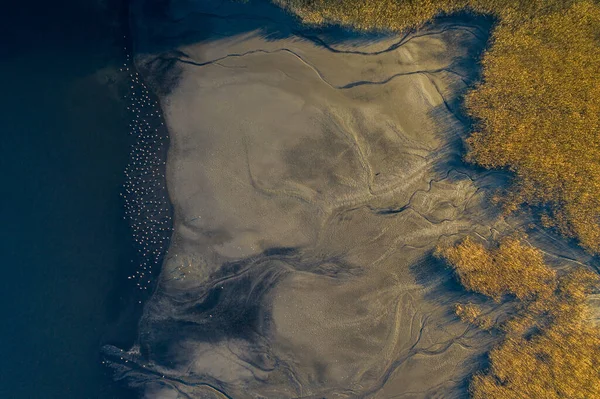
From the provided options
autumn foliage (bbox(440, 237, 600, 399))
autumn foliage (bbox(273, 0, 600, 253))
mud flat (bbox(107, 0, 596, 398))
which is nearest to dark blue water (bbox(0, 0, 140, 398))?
mud flat (bbox(107, 0, 596, 398))

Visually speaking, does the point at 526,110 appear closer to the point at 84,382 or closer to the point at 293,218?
the point at 293,218

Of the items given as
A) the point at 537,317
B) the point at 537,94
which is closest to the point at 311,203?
the point at 537,94

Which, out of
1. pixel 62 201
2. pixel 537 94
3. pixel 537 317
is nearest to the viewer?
pixel 537 94

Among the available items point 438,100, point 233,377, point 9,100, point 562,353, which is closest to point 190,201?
point 233,377

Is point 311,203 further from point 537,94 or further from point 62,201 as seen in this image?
point 62,201

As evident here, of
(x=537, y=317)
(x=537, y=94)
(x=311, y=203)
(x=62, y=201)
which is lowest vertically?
(x=537, y=317)

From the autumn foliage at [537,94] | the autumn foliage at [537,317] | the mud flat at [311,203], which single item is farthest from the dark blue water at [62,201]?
the autumn foliage at [537,317]

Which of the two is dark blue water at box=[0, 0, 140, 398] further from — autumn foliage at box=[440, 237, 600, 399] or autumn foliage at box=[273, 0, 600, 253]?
autumn foliage at box=[440, 237, 600, 399]

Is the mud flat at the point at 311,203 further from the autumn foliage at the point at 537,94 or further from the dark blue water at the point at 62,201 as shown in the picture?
the dark blue water at the point at 62,201

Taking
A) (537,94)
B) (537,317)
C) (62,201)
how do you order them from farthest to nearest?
(62,201)
(537,317)
(537,94)
